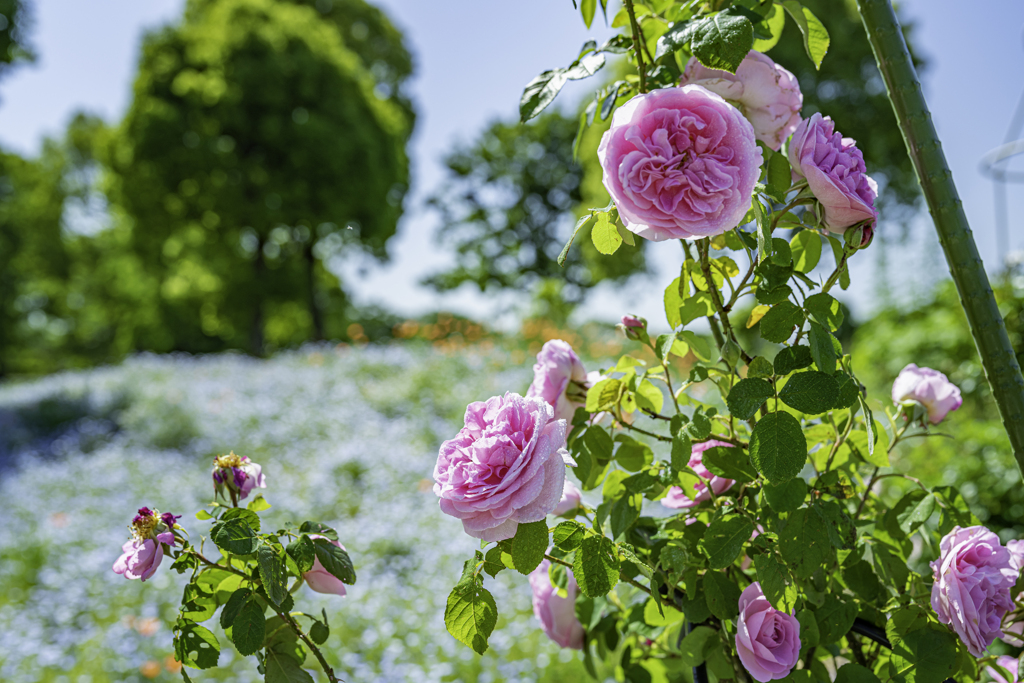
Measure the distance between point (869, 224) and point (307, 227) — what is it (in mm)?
11988

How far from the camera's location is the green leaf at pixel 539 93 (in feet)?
2.76

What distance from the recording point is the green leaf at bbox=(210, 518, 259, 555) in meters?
0.73

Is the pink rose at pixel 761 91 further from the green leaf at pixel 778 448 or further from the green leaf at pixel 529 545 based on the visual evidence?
the green leaf at pixel 529 545

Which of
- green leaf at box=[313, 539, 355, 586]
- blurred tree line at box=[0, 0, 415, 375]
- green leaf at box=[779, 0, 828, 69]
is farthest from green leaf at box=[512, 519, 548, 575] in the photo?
blurred tree line at box=[0, 0, 415, 375]

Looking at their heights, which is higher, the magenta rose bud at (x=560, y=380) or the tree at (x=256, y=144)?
the tree at (x=256, y=144)

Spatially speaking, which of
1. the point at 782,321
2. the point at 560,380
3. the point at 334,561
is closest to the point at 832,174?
the point at 782,321

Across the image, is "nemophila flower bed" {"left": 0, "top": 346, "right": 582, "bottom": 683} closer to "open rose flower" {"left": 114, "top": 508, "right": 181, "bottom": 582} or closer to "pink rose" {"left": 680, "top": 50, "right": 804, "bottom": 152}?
"open rose flower" {"left": 114, "top": 508, "right": 181, "bottom": 582}

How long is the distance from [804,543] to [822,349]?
231 millimetres

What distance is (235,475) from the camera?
0.88 metres

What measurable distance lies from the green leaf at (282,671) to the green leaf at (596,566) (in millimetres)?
369

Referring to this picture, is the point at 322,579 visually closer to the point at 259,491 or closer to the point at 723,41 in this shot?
the point at 259,491

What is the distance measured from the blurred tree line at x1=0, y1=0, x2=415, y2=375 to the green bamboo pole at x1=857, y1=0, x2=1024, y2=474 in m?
9.39

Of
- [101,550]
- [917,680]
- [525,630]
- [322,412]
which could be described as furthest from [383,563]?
[917,680]

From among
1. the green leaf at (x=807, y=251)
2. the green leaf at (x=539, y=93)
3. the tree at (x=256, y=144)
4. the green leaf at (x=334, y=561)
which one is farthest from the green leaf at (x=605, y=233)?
the tree at (x=256, y=144)
